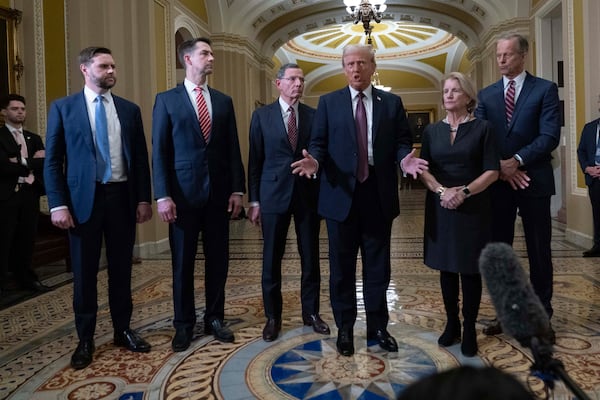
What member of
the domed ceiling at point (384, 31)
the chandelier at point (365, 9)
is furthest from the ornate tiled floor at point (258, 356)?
the domed ceiling at point (384, 31)

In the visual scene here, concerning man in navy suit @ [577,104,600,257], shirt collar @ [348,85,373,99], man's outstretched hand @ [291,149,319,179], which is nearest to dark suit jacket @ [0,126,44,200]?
man's outstretched hand @ [291,149,319,179]

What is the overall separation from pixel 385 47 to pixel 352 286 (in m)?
16.3

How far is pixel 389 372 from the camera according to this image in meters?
2.37

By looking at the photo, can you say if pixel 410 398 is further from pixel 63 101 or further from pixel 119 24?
pixel 119 24

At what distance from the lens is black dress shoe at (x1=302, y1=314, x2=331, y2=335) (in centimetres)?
296

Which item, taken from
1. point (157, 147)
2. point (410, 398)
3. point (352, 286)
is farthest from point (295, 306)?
point (410, 398)

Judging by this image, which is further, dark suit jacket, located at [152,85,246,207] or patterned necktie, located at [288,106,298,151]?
patterned necktie, located at [288,106,298,151]

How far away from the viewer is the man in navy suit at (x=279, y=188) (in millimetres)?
2922

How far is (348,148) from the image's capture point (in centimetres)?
257

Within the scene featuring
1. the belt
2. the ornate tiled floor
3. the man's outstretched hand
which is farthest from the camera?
the belt

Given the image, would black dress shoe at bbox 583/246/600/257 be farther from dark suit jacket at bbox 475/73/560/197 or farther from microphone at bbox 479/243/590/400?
microphone at bbox 479/243/590/400

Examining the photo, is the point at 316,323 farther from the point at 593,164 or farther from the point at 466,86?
the point at 593,164

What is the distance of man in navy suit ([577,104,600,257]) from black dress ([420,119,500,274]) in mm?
3260

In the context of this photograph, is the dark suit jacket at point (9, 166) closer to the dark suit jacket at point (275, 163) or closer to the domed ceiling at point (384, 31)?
the dark suit jacket at point (275, 163)
